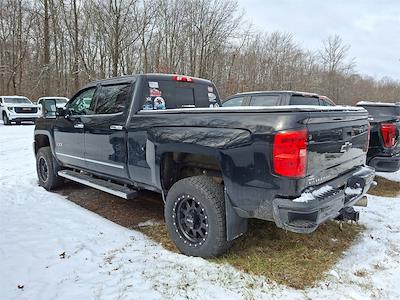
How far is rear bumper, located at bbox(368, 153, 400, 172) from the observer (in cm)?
575

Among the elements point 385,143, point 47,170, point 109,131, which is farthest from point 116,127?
point 385,143

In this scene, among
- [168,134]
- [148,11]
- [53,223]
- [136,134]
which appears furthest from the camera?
[148,11]

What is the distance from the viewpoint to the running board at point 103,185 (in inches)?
168

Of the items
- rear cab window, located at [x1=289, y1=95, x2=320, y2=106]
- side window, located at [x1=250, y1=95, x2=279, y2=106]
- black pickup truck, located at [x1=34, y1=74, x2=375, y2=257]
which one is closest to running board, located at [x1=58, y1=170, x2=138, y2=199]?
black pickup truck, located at [x1=34, y1=74, x2=375, y2=257]

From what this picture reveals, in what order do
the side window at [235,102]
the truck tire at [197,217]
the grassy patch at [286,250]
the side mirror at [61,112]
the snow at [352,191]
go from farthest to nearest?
the side window at [235,102] → the side mirror at [61,112] → the snow at [352,191] → the truck tire at [197,217] → the grassy patch at [286,250]

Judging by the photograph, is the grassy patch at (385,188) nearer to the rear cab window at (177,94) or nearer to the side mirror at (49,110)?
the rear cab window at (177,94)

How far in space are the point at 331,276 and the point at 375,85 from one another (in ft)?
226

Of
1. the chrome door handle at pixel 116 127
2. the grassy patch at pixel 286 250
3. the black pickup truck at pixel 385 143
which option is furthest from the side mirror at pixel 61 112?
the black pickup truck at pixel 385 143

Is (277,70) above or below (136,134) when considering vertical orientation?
above

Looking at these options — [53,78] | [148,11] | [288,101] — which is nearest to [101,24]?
[148,11]

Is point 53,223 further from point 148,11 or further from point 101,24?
point 148,11

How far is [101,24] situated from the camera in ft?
99.3

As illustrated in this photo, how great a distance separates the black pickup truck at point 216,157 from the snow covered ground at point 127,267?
41 cm

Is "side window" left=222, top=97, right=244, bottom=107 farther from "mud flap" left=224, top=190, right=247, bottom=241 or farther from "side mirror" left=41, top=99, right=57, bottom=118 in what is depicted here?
"mud flap" left=224, top=190, right=247, bottom=241
